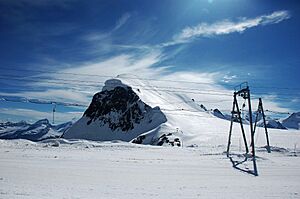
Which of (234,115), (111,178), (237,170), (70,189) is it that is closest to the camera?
(70,189)

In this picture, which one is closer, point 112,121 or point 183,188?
point 183,188

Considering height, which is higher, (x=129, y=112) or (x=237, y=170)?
(x=129, y=112)

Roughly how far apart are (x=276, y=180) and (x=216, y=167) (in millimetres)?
5400

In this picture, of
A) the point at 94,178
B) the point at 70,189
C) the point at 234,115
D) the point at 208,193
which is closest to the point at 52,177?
the point at 94,178

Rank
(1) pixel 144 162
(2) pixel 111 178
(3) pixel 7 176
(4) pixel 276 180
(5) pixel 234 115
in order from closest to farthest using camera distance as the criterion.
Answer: (3) pixel 7 176, (2) pixel 111 178, (4) pixel 276 180, (1) pixel 144 162, (5) pixel 234 115

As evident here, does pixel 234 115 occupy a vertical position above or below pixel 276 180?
above

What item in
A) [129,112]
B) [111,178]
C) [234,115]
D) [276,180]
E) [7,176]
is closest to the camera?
[7,176]

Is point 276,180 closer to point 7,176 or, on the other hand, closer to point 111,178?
point 111,178

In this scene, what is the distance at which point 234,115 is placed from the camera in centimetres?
3531

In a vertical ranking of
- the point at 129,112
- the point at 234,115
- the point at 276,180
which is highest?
the point at 129,112

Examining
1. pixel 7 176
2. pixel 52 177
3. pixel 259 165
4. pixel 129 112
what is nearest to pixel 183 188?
pixel 52 177

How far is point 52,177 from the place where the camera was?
628 inches

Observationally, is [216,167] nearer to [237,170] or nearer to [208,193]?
[237,170]

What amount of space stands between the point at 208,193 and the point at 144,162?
35.3 ft
